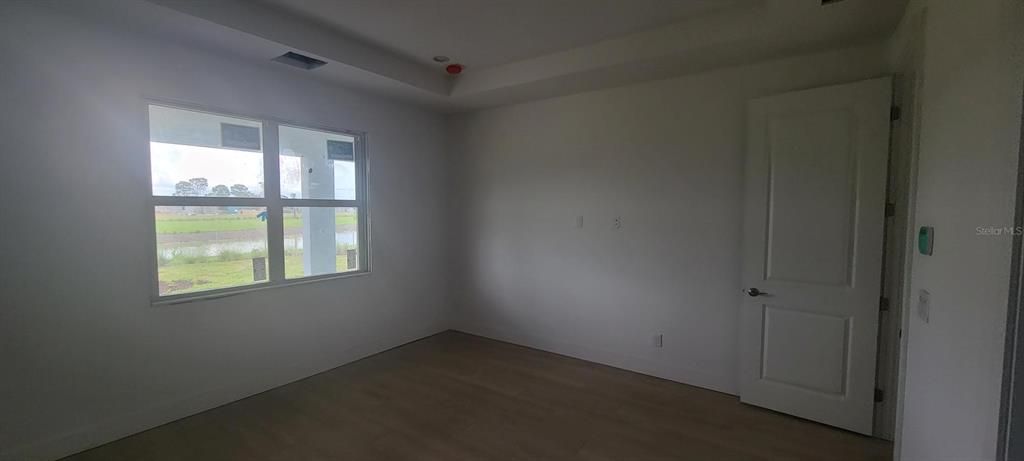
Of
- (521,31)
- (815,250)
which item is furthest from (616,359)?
(521,31)

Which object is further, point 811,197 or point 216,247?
point 216,247

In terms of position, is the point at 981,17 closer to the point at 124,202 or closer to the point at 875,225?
the point at 875,225

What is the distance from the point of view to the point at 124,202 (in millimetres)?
2578

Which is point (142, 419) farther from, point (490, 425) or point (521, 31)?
point (521, 31)

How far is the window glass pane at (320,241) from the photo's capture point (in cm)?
350

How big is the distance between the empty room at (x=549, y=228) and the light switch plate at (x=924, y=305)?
0.08 feet

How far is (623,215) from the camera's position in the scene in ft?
12.1

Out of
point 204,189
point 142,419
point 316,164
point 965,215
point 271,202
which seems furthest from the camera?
point 316,164

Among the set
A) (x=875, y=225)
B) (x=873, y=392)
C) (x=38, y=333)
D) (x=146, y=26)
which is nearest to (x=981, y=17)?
(x=875, y=225)

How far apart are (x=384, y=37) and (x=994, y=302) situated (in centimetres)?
347

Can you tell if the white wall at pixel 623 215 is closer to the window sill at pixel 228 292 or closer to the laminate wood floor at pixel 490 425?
the laminate wood floor at pixel 490 425

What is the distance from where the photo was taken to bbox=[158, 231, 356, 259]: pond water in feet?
9.21

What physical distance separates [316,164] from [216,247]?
1088 mm

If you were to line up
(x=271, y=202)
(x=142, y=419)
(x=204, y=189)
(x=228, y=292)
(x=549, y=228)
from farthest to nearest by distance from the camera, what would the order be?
(x=549, y=228) → (x=271, y=202) → (x=228, y=292) → (x=204, y=189) → (x=142, y=419)
